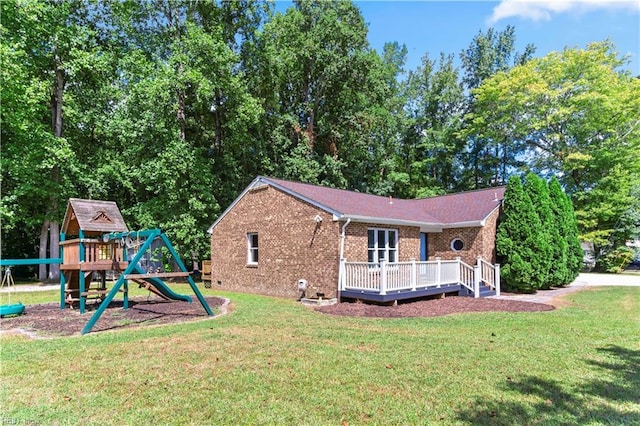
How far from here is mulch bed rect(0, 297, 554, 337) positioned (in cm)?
880

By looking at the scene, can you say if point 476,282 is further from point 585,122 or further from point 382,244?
point 585,122

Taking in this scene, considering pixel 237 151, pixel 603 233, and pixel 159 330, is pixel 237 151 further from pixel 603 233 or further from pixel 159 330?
pixel 603 233

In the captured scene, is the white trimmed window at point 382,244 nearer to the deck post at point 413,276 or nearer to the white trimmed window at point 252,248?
the deck post at point 413,276

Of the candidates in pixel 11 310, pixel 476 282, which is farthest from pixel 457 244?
pixel 11 310

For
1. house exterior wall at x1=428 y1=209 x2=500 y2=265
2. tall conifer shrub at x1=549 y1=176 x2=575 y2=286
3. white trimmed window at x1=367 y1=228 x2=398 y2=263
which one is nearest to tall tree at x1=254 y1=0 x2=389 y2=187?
house exterior wall at x1=428 y1=209 x2=500 y2=265

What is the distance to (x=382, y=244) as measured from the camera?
1498 centimetres

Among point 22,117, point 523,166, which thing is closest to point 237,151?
point 22,117

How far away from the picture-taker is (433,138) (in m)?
36.7

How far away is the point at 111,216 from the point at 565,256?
17590 mm

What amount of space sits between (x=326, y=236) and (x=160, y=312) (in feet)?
18.5

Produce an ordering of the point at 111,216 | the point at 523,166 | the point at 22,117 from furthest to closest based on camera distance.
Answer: the point at 523,166
the point at 22,117
the point at 111,216

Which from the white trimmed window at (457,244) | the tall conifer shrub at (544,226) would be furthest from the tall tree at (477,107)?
the white trimmed window at (457,244)

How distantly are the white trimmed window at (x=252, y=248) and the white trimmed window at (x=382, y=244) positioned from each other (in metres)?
5.12

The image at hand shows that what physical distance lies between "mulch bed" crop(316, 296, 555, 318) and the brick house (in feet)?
1.98
